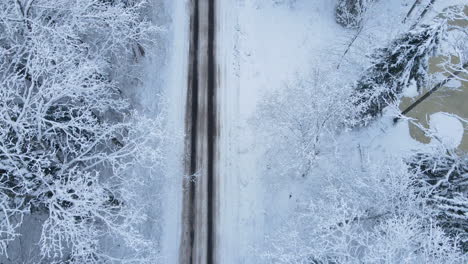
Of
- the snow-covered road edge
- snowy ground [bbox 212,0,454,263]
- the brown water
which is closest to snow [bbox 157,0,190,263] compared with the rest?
the snow-covered road edge

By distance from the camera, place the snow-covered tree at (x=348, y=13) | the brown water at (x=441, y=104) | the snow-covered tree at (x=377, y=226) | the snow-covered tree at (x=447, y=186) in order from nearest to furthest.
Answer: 1. the snow-covered tree at (x=377, y=226)
2. the snow-covered tree at (x=447, y=186)
3. the brown water at (x=441, y=104)
4. the snow-covered tree at (x=348, y=13)

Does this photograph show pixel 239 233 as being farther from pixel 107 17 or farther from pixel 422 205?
pixel 107 17

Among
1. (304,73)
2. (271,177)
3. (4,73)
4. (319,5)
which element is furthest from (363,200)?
(4,73)

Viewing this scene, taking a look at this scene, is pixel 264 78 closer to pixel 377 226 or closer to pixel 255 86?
pixel 255 86

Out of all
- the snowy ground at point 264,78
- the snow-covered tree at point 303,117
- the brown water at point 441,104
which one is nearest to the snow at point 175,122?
the snowy ground at point 264,78

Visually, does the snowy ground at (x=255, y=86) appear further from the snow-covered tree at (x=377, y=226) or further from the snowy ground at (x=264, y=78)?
the snow-covered tree at (x=377, y=226)

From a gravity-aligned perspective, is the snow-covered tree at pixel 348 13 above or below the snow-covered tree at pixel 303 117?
above

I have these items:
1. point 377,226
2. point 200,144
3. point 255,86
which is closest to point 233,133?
point 200,144
